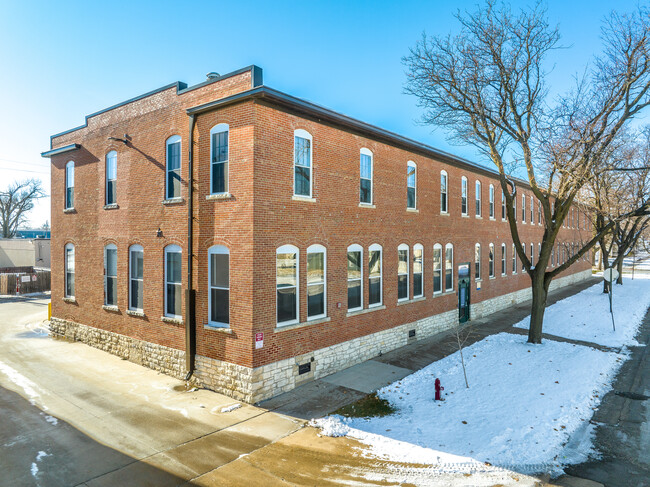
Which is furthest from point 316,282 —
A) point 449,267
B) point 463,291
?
point 463,291

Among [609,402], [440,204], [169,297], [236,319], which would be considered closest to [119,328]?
[169,297]

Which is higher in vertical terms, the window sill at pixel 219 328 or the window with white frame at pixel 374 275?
the window with white frame at pixel 374 275

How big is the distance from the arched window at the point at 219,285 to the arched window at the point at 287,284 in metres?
1.47

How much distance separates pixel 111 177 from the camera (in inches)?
615

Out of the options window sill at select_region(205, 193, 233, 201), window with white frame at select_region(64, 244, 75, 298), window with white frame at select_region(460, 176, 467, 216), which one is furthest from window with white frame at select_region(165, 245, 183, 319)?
window with white frame at select_region(460, 176, 467, 216)

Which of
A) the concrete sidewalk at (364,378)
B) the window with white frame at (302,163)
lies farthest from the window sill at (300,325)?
the window with white frame at (302,163)

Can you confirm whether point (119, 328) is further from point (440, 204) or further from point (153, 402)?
point (440, 204)

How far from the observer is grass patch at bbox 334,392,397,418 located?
32.7 feet

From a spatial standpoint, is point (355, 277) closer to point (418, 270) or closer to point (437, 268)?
point (418, 270)

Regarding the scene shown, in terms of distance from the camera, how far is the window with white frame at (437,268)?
1911 cm

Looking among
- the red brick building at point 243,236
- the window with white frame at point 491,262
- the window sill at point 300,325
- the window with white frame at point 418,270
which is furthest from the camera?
A: the window with white frame at point 491,262

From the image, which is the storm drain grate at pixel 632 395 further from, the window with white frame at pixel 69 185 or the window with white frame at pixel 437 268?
the window with white frame at pixel 69 185

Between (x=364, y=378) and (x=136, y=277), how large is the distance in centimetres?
896

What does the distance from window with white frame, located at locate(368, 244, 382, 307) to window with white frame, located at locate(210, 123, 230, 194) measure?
6.11 m
